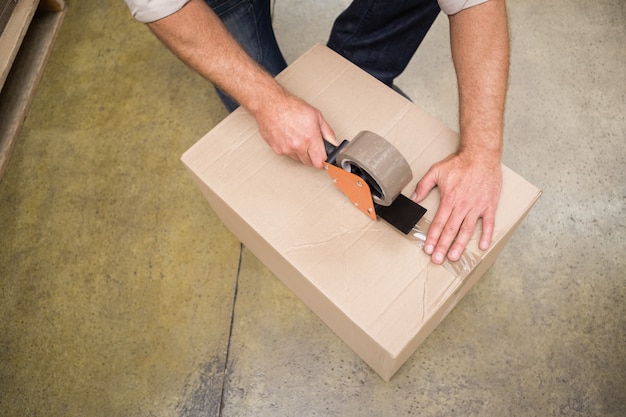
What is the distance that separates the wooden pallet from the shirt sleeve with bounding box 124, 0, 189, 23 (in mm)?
786

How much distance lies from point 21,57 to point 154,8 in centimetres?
103

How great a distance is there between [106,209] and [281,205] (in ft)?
2.35

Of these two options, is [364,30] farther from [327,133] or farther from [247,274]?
[247,274]

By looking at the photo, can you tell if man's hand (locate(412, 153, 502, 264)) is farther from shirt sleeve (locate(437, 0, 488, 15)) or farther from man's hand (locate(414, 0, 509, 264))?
shirt sleeve (locate(437, 0, 488, 15))

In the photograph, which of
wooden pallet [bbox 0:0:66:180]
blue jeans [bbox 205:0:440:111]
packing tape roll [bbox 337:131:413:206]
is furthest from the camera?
wooden pallet [bbox 0:0:66:180]

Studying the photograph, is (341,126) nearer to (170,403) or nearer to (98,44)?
(170,403)

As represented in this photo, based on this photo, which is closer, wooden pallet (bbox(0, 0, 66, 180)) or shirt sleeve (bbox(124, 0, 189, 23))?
shirt sleeve (bbox(124, 0, 189, 23))

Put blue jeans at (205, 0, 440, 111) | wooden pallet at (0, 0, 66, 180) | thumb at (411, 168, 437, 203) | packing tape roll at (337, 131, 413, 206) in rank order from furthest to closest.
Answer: wooden pallet at (0, 0, 66, 180) < blue jeans at (205, 0, 440, 111) < thumb at (411, 168, 437, 203) < packing tape roll at (337, 131, 413, 206)

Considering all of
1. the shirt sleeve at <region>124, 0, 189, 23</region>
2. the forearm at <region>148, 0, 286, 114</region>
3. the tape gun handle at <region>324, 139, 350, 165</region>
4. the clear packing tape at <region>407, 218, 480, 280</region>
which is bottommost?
the clear packing tape at <region>407, 218, 480, 280</region>

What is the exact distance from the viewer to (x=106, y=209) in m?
1.33

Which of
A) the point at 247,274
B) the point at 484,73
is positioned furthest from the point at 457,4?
the point at 247,274

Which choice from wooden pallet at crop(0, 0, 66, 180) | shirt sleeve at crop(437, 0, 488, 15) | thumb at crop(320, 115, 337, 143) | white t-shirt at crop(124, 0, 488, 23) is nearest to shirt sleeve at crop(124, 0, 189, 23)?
white t-shirt at crop(124, 0, 488, 23)

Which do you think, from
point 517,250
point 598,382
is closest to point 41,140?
point 517,250

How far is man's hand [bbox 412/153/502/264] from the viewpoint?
2.58 ft
